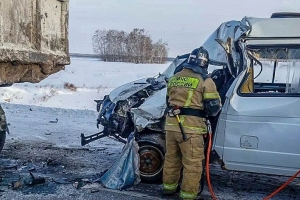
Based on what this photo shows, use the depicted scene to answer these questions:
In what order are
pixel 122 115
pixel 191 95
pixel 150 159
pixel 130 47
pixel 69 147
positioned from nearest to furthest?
pixel 191 95
pixel 150 159
pixel 122 115
pixel 69 147
pixel 130 47

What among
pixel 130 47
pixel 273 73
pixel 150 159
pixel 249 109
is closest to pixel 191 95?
pixel 249 109

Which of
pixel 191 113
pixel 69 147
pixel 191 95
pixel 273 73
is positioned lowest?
pixel 69 147

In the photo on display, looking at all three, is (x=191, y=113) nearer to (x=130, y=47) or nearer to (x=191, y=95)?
(x=191, y=95)

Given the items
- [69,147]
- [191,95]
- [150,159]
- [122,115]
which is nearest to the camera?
[191,95]

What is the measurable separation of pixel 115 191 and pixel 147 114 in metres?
1.05

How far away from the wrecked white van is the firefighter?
1.03ft

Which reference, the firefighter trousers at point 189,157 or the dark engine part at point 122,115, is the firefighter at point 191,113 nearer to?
the firefighter trousers at point 189,157

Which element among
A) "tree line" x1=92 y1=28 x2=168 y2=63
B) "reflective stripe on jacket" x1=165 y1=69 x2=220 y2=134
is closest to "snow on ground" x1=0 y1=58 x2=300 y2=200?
"reflective stripe on jacket" x1=165 y1=69 x2=220 y2=134

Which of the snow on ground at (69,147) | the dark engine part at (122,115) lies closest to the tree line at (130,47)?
the snow on ground at (69,147)

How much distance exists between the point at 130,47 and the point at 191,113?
39229 mm

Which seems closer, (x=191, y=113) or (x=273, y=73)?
(x=191, y=113)

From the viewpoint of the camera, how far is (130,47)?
43.3m

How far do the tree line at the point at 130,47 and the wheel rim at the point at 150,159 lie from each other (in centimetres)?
3247

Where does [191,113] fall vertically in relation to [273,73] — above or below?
below
